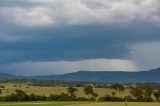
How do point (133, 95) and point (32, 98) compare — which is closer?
point (32, 98)

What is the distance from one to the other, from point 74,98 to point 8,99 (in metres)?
29.2

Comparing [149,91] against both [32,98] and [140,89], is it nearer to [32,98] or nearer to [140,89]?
[140,89]

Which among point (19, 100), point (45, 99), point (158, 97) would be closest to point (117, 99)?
point (158, 97)

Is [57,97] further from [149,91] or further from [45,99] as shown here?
[149,91]

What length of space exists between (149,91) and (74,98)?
3473 cm

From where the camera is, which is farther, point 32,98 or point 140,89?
point 140,89

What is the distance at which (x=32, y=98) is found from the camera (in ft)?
611

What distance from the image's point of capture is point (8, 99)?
7323 inches

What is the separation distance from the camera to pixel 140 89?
200 metres

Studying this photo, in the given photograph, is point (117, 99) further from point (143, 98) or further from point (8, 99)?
point (8, 99)

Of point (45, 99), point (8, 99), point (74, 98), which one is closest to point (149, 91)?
point (74, 98)

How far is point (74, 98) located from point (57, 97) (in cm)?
774

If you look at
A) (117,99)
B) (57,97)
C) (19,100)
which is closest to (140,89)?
(117,99)

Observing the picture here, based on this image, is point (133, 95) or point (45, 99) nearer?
point (45, 99)
